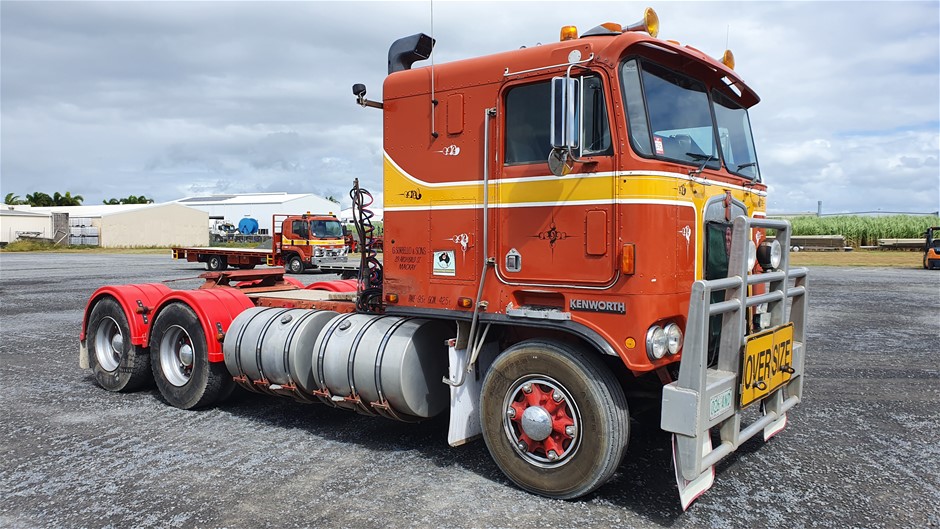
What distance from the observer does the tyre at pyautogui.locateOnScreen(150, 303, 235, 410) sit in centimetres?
663

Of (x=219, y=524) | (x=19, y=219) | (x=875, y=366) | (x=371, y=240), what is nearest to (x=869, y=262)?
(x=875, y=366)

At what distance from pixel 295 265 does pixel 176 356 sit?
68.3ft

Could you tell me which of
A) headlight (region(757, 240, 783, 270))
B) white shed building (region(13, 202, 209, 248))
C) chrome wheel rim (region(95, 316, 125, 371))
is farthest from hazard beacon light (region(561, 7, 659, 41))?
white shed building (region(13, 202, 209, 248))

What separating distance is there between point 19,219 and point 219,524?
232 feet

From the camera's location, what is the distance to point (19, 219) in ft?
204

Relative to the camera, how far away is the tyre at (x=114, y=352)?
7.32 metres

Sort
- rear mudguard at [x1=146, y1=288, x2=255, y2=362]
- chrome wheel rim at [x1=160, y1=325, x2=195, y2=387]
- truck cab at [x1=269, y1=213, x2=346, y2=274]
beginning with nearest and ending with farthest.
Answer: rear mudguard at [x1=146, y1=288, x2=255, y2=362], chrome wheel rim at [x1=160, y1=325, x2=195, y2=387], truck cab at [x1=269, y1=213, x2=346, y2=274]

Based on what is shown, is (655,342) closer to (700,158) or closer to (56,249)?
(700,158)

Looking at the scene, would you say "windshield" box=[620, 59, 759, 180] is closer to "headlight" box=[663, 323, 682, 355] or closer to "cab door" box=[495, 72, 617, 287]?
"cab door" box=[495, 72, 617, 287]

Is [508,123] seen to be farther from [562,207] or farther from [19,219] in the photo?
[19,219]

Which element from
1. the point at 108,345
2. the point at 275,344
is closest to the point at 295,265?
the point at 108,345

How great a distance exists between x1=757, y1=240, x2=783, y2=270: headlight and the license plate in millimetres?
466

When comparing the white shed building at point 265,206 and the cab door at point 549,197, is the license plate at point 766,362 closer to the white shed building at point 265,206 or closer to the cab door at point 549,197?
the cab door at point 549,197

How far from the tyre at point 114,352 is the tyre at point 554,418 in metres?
4.41
